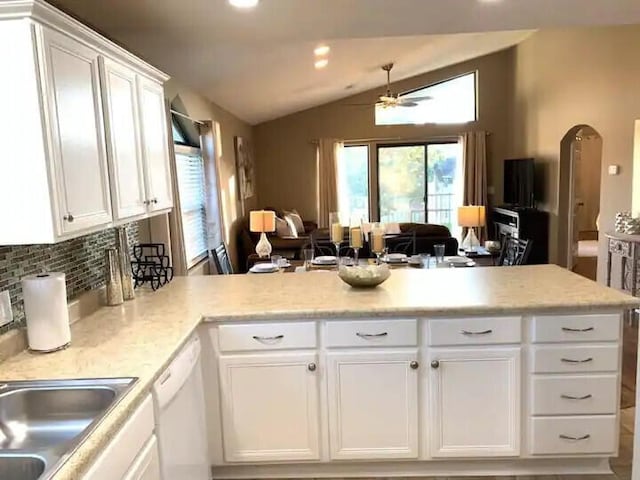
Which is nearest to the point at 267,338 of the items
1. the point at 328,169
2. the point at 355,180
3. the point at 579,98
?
the point at 579,98

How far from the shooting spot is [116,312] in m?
2.54

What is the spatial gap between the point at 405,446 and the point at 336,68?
551 cm

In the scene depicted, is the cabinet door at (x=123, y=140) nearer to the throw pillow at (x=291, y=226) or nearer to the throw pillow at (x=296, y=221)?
the throw pillow at (x=291, y=226)

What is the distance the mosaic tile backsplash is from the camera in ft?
6.47

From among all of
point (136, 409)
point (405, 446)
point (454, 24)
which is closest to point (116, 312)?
point (136, 409)

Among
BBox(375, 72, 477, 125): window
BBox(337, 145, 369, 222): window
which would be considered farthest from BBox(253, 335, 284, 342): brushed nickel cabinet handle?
BBox(375, 72, 477, 125): window

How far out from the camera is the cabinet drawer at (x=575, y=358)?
241 centimetres

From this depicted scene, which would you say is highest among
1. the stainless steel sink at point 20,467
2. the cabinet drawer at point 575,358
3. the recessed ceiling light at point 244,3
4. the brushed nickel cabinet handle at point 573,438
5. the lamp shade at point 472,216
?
the recessed ceiling light at point 244,3

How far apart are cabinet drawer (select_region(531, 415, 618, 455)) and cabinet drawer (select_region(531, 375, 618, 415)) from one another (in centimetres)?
4

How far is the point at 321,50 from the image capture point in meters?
5.59

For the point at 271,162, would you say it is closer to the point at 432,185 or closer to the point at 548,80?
the point at 432,185

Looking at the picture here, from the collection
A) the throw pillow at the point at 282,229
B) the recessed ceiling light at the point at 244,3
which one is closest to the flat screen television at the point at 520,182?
the throw pillow at the point at 282,229

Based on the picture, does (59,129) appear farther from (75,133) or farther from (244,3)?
(244,3)

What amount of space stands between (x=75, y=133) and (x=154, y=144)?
0.84m
